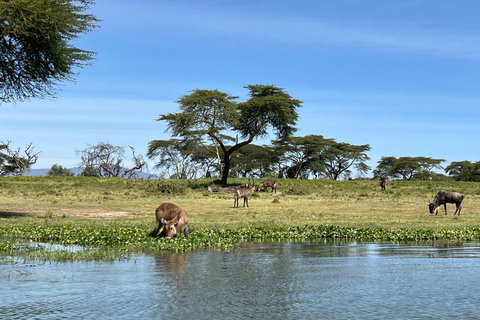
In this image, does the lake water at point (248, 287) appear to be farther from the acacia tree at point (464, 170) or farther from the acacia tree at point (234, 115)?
the acacia tree at point (464, 170)

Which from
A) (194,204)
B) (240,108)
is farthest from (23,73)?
(240,108)

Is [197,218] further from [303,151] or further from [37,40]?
[303,151]

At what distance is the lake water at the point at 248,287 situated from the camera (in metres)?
8.45

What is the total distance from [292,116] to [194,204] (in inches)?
973

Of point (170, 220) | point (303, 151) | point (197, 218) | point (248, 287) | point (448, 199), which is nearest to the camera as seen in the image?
point (248, 287)

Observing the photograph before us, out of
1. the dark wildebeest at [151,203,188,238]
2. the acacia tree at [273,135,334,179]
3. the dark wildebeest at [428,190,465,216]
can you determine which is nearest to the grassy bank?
the dark wildebeest at [151,203,188,238]

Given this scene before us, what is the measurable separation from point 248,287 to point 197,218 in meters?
16.1

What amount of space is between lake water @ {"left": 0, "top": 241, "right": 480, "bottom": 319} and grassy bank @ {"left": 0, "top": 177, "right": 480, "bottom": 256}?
2665mm

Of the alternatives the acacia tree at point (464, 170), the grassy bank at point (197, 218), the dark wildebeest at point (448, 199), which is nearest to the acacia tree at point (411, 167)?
the acacia tree at point (464, 170)

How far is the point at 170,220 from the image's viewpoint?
17.2 metres

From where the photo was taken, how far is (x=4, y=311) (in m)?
8.19

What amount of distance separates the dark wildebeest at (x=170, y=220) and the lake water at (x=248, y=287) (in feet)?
7.46

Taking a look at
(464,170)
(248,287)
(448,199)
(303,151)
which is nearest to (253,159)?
(303,151)

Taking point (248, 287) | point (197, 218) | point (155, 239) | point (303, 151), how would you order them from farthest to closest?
point (303, 151)
point (197, 218)
point (155, 239)
point (248, 287)
